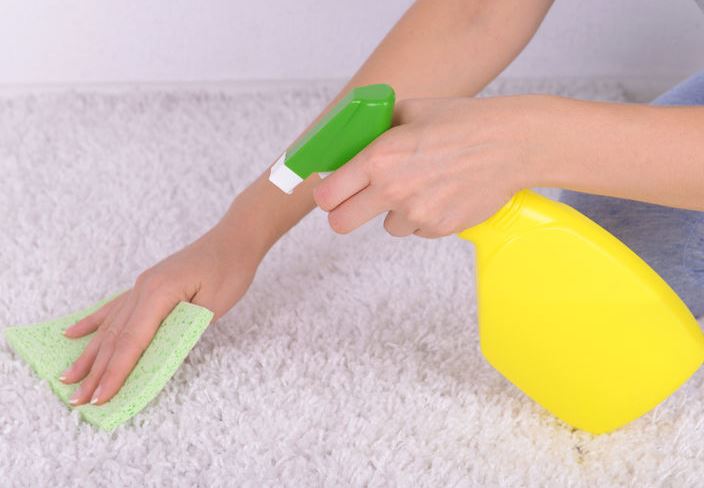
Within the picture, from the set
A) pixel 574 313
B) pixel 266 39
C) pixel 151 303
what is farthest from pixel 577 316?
pixel 266 39

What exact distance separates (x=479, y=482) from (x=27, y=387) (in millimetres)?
481

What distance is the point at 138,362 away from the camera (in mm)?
1051

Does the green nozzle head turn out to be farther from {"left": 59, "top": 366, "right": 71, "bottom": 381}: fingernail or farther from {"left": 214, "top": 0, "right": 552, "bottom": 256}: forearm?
{"left": 59, "top": 366, "right": 71, "bottom": 381}: fingernail

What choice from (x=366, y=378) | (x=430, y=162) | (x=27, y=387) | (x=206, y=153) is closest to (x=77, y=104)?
(x=206, y=153)

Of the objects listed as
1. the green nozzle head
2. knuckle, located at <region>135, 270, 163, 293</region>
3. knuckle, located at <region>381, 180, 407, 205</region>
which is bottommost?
knuckle, located at <region>135, 270, 163, 293</region>

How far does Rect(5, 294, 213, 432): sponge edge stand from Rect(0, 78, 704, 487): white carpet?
0.02 meters

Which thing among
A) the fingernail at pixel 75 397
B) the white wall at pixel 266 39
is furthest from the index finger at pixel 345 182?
the white wall at pixel 266 39

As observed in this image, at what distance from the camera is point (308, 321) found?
1.20 metres

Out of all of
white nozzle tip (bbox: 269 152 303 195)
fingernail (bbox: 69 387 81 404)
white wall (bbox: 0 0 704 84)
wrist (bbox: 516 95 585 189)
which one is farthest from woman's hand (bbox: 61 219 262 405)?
white wall (bbox: 0 0 704 84)

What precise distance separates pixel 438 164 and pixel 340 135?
0.29 feet

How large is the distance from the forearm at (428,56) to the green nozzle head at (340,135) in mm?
221

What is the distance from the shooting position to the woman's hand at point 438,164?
853 mm

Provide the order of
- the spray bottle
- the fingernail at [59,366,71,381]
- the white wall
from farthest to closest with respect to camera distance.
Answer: the white wall
the fingernail at [59,366,71,381]
the spray bottle

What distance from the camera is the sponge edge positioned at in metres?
1.01
